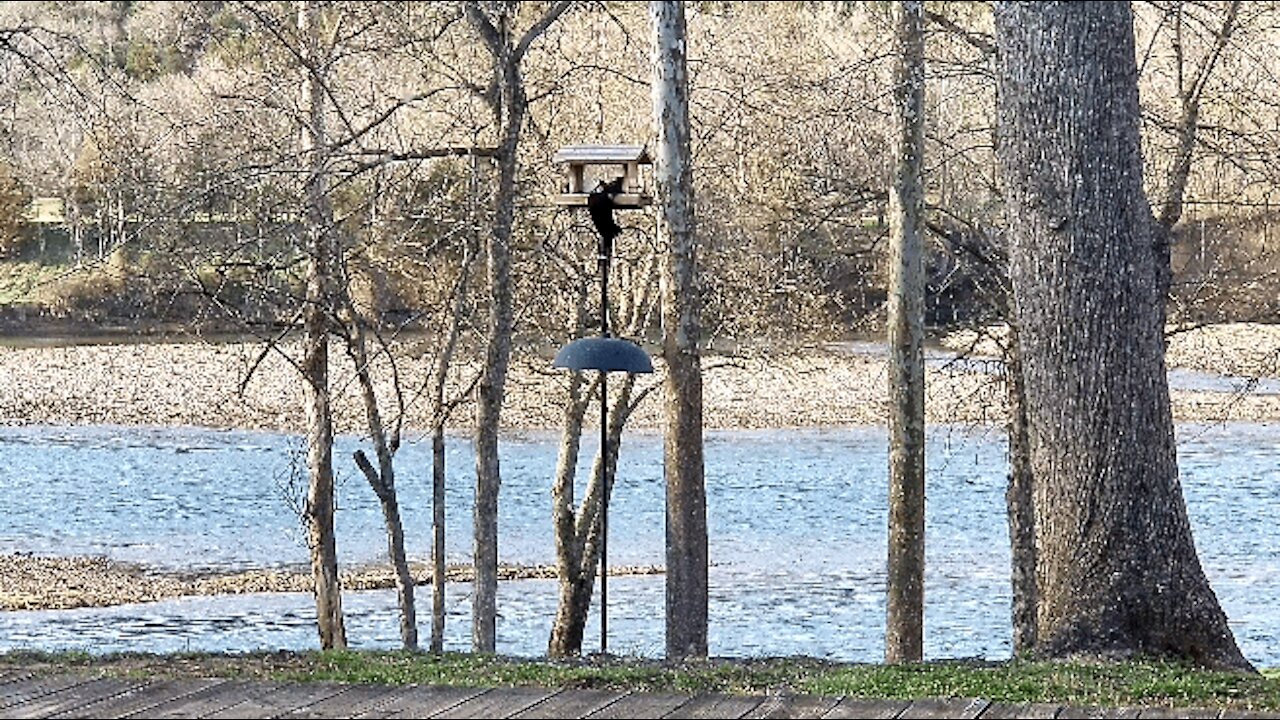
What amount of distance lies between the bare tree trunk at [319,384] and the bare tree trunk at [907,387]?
12.5 ft

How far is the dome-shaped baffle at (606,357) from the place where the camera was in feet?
33.1

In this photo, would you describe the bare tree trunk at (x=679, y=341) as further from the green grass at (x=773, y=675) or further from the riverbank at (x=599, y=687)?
the green grass at (x=773, y=675)

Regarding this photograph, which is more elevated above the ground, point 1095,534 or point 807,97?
point 807,97

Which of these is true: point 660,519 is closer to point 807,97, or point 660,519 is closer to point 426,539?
point 426,539

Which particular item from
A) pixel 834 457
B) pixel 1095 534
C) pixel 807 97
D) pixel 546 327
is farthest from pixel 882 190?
pixel 834 457

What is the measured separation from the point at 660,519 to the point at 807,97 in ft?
30.0

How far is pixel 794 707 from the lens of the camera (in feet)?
16.3

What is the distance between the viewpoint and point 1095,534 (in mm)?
7652

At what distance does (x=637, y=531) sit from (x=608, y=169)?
1147 centimetres

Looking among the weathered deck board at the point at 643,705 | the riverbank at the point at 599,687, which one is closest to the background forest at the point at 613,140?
the riverbank at the point at 599,687

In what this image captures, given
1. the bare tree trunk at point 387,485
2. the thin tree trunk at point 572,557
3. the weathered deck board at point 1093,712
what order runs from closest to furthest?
the weathered deck board at point 1093,712 → the bare tree trunk at point 387,485 → the thin tree trunk at point 572,557

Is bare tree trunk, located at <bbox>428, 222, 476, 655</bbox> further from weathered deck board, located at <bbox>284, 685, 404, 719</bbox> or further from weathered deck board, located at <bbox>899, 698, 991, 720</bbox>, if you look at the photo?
weathered deck board, located at <bbox>899, 698, 991, 720</bbox>

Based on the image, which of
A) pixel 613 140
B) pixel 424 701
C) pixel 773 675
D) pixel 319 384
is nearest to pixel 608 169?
pixel 319 384

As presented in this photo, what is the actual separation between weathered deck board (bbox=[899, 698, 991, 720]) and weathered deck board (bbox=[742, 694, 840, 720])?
7.9 inches
